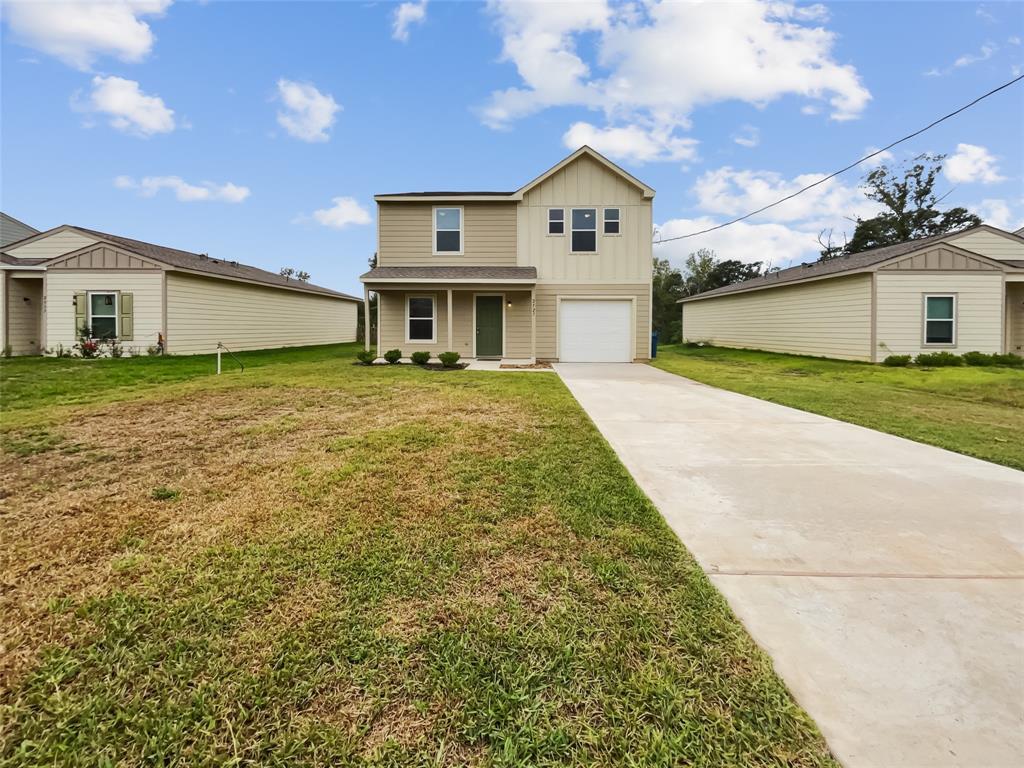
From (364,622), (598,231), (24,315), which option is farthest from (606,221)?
(24,315)

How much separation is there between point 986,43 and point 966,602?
17822 mm

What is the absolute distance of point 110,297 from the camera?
14.7 m

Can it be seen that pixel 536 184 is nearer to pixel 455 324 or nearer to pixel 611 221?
pixel 611 221

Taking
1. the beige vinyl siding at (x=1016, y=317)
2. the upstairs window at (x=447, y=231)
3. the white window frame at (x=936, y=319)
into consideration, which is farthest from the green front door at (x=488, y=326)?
the beige vinyl siding at (x=1016, y=317)

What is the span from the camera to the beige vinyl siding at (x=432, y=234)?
1559 cm

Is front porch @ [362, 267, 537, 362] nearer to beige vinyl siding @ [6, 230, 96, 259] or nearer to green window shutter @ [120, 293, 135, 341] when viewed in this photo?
green window shutter @ [120, 293, 135, 341]

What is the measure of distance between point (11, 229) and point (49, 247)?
312 inches

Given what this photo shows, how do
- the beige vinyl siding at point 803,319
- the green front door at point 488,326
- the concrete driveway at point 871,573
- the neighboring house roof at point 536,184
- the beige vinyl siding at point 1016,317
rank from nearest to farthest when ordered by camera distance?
the concrete driveway at point 871,573, the neighboring house roof at point 536,184, the beige vinyl siding at point 803,319, the green front door at point 488,326, the beige vinyl siding at point 1016,317

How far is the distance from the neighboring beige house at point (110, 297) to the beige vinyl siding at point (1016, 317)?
88.8 feet

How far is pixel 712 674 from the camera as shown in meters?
1.70

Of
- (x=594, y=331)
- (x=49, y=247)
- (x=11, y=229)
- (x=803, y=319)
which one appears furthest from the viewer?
(x=11, y=229)

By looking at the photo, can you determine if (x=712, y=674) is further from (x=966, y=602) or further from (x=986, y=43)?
(x=986, y=43)

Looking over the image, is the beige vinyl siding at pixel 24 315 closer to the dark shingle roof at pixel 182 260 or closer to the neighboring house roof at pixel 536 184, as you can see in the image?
the dark shingle roof at pixel 182 260

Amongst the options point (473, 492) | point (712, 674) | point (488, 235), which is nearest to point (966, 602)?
point (712, 674)
